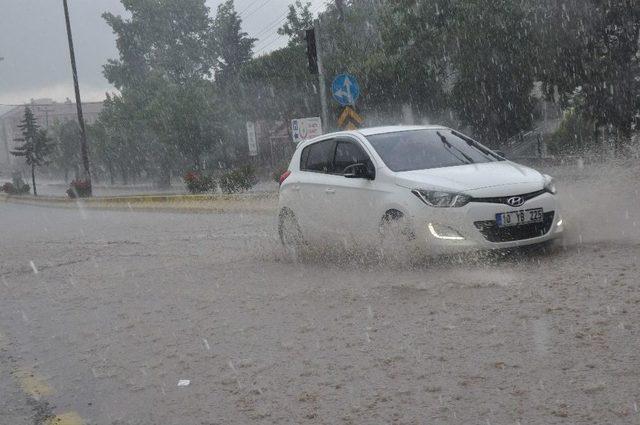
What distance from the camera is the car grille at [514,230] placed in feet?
24.1

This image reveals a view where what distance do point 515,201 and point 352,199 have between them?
6.04ft

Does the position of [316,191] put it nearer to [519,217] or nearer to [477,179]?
[477,179]

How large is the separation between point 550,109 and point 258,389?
4455cm

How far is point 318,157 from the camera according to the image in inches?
381

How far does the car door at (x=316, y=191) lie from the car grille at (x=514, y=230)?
2.15 m

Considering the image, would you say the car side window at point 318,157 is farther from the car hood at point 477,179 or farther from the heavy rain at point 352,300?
the car hood at point 477,179

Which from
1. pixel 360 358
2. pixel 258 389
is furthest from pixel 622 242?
pixel 258 389

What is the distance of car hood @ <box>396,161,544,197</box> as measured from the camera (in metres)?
7.45

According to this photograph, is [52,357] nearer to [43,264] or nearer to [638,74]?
[43,264]

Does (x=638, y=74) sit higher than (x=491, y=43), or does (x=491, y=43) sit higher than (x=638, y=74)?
(x=491, y=43)

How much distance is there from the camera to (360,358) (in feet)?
16.4

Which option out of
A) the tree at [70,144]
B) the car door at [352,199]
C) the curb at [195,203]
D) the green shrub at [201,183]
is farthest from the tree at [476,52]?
the tree at [70,144]

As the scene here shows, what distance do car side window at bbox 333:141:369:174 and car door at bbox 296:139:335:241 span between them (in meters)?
0.12

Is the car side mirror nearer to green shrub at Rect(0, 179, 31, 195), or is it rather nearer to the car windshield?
the car windshield
